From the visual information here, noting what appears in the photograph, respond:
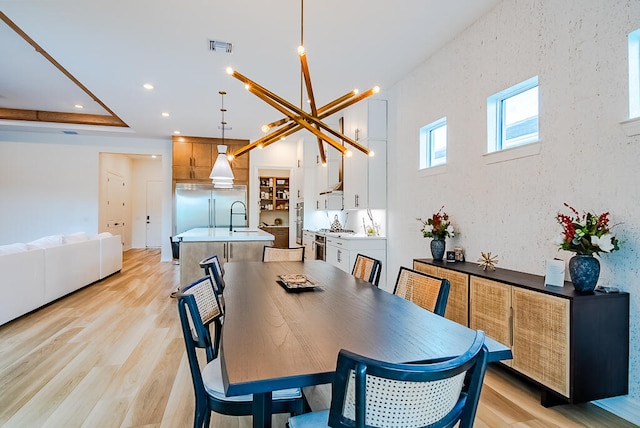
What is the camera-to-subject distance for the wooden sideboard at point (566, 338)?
1.90 m

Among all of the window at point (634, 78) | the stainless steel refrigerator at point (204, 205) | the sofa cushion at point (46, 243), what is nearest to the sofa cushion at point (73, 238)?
the sofa cushion at point (46, 243)

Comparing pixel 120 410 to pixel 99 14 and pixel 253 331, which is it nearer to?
pixel 253 331

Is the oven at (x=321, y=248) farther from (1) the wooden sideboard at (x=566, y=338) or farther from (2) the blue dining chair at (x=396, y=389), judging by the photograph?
(2) the blue dining chair at (x=396, y=389)

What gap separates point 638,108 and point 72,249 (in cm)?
600

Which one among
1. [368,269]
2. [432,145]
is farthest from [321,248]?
[368,269]

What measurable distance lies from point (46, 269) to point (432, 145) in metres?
4.91

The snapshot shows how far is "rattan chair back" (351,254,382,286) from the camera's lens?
2334 millimetres

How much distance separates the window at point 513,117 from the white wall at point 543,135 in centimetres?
7

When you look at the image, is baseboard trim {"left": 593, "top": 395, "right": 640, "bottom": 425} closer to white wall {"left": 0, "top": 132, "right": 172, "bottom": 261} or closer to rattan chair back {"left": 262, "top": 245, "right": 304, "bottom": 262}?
rattan chair back {"left": 262, "top": 245, "right": 304, "bottom": 262}

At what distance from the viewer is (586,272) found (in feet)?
6.52

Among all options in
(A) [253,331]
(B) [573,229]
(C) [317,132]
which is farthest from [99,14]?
(B) [573,229]

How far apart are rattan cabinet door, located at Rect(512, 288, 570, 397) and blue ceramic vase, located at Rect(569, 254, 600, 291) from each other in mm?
188

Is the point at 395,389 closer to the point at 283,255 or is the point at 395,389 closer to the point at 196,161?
the point at 283,255

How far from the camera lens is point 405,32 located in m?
3.26
